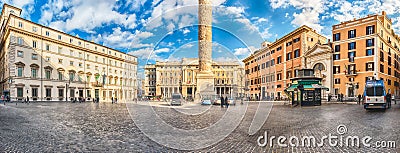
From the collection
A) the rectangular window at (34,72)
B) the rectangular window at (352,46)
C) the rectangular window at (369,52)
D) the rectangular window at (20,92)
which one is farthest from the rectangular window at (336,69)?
the rectangular window at (20,92)

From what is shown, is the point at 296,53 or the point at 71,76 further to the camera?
the point at 71,76

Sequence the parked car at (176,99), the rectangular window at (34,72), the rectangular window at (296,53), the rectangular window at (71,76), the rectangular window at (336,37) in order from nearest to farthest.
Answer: the parked car at (176,99) < the rectangular window at (336,37) < the rectangular window at (34,72) < the rectangular window at (296,53) < the rectangular window at (71,76)

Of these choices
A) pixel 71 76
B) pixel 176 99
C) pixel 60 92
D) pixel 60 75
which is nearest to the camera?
pixel 176 99

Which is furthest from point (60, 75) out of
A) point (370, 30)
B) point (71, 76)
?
point (370, 30)

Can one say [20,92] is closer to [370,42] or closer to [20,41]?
[20,41]

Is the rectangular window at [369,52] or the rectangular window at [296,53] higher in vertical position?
the rectangular window at [296,53]

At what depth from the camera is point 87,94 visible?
60.0m

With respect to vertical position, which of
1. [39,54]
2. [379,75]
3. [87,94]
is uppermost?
[39,54]

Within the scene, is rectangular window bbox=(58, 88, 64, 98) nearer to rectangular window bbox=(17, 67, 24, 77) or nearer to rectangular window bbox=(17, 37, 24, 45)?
rectangular window bbox=(17, 67, 24, 77)

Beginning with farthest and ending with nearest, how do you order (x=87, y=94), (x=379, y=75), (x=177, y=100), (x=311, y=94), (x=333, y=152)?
(x=87, y=94), (x=379, y=75), (x=177, y=100), (x=311, y=94), (x=333, y=152)

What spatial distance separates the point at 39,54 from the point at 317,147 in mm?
54807

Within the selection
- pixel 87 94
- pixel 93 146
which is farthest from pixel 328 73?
pixel 87 94

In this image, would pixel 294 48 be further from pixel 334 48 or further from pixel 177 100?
pixel 177 100

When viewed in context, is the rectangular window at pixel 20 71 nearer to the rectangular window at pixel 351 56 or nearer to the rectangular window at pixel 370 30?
the rectangular window at pixel 351 56
